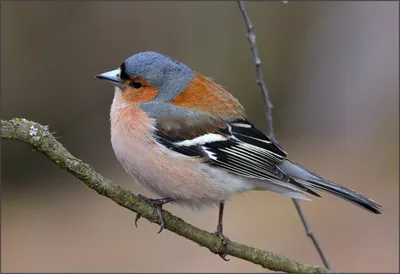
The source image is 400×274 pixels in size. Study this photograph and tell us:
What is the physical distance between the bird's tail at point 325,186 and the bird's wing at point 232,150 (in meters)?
0.10

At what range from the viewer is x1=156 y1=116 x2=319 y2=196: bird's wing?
4367mm

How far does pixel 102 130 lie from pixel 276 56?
4.00m

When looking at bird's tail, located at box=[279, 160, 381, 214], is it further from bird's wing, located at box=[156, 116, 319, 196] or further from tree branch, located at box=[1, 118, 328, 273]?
tree branch, located at box=[1, 118, 328, 273]

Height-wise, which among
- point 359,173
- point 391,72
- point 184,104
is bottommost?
point 184,104

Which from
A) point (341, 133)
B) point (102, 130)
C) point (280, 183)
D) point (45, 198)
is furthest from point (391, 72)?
point (280, 183)

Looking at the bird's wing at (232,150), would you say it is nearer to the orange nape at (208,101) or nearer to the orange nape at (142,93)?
the orange nape at (208,101)

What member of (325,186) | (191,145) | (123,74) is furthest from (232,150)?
(123,74)

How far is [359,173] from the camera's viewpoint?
38.2 ft

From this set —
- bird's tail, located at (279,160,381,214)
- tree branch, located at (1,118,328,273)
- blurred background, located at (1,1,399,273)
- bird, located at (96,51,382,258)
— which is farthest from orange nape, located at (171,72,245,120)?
blurred background, located at (1,1,399,273)

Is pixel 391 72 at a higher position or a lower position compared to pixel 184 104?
higher

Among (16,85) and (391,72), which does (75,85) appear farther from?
(391,72)

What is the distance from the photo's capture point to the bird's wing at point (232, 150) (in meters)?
4.37

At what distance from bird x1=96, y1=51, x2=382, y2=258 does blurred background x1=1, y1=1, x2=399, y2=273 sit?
506cm

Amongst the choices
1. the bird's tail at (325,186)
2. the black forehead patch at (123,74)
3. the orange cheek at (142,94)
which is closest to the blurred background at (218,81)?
the bird's tail at (325,186)
